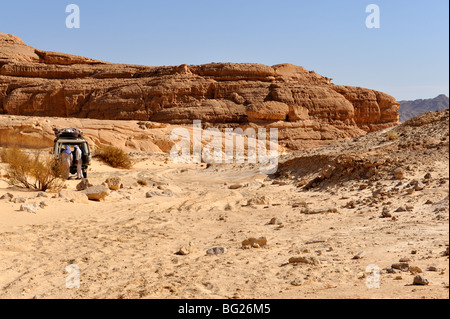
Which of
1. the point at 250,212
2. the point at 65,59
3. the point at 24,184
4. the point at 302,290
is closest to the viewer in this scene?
the point at 302,290

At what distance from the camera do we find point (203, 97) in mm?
43656

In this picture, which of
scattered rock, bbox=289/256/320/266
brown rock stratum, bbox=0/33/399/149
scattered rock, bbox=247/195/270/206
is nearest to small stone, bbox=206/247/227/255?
scattered rock, bbox=289/256/320/266

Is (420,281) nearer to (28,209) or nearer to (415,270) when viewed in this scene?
(415,270)

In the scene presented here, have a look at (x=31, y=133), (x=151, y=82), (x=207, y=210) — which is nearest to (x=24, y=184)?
(x=207, y=210)

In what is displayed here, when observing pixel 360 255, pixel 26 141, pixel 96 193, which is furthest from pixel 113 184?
pixel 26 141

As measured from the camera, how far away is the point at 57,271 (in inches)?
219

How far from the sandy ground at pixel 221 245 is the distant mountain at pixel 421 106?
11062 centimetres

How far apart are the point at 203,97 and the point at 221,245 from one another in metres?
37.7

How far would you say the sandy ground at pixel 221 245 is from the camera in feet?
14.9

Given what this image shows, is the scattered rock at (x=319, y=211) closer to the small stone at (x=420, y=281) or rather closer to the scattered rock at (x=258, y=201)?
the scattered rock at (x=258, y=201)

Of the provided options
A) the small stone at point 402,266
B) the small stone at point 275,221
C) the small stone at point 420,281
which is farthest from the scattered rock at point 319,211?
the small stone at point 420,281

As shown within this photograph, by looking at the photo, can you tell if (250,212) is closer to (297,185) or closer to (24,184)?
(297,185)

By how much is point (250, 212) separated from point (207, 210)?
1046 millimetres

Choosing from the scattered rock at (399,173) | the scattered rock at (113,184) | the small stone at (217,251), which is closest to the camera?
the small stone at (217,251)
